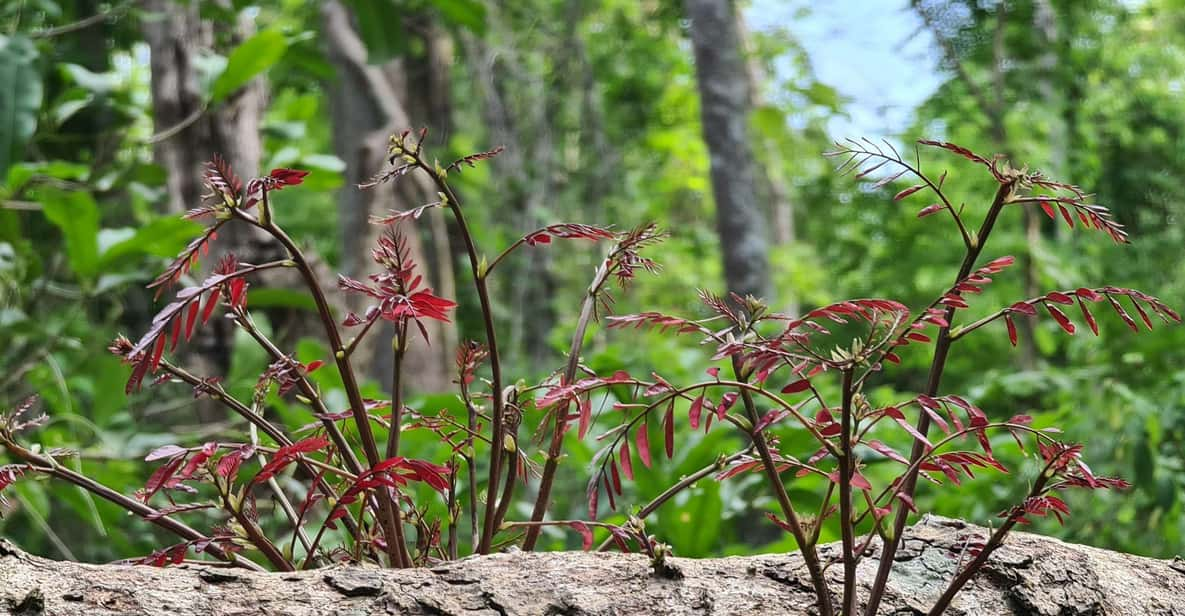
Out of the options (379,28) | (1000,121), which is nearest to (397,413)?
(379,28)

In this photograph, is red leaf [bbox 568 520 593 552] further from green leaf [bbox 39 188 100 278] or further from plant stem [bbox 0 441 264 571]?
green leaf [bbox 39 188 100 278]

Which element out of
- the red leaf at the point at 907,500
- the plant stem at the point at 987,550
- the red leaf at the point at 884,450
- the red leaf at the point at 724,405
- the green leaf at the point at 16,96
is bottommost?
the plant stem at the point at 987,550

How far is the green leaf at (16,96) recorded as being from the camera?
86.9 inches

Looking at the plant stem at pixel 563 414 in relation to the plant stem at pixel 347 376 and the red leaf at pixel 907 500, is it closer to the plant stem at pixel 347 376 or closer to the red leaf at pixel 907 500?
the plant stem at pixel 347 376

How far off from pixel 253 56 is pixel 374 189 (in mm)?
1245

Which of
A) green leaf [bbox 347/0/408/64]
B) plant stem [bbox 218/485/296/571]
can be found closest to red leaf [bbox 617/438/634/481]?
plant stem [bbox 218/485/296/571]

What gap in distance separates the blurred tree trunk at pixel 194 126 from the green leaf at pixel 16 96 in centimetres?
37

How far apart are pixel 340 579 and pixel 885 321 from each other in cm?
51

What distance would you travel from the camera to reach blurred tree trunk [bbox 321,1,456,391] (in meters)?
3.63

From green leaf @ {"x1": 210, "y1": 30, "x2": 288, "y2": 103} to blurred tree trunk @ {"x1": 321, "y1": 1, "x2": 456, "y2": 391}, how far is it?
116 cm

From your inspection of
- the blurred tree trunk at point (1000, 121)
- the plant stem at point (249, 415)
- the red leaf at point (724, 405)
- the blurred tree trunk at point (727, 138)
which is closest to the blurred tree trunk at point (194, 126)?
the blurred tree trunk at point (727, 138)

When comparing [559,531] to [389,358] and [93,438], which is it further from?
[389,358]

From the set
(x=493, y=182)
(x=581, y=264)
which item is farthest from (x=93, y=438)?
(x=581, y=264)

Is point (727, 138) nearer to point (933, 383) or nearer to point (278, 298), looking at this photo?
point (278, 298)
